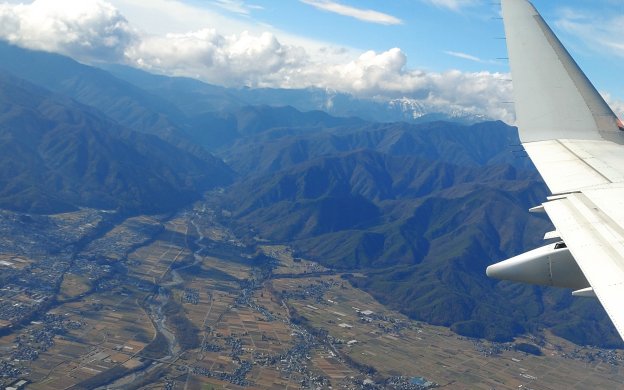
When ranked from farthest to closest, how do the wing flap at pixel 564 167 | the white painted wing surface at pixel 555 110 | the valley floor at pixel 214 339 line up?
the valley floor at pixel 214 339, the white painted wing surface at pixel 555 110, the wing flap at pixel 564 167

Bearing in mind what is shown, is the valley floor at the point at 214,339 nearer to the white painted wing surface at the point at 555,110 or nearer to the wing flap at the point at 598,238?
the white painted wing surface at the point at 555,110

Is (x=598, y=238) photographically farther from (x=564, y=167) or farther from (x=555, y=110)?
(x=555, y=110)

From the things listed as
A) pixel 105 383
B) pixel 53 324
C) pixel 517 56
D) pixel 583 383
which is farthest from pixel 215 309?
pixel 517 56

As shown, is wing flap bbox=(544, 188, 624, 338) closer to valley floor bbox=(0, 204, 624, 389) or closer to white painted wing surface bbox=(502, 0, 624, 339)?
white painted wing surface bbox=(502, 0, 624, 339)

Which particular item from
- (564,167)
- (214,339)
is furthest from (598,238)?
(214,339)

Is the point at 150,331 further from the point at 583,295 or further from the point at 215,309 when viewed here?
the point at 583,295

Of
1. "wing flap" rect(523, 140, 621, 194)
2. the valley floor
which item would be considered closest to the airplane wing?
"wing flap" rect(523, 140, 621, 194)

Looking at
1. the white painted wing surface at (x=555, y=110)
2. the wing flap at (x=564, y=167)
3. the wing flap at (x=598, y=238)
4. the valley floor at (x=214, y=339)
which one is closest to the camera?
the wing flap at (x=598, y=238)

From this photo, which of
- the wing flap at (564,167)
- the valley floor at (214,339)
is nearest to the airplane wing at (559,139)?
the wing flap at (564,167)
